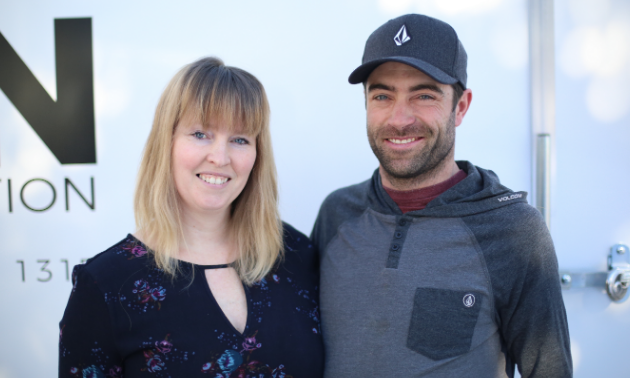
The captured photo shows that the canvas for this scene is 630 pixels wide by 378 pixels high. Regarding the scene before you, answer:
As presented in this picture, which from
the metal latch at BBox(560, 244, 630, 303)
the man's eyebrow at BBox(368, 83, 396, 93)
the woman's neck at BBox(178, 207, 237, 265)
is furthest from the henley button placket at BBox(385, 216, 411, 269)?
the metal latch at BBox(560, 244, 630, 303)

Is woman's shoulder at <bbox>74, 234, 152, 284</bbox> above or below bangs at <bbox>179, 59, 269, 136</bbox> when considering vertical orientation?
below

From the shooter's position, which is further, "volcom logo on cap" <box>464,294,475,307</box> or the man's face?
the man's face


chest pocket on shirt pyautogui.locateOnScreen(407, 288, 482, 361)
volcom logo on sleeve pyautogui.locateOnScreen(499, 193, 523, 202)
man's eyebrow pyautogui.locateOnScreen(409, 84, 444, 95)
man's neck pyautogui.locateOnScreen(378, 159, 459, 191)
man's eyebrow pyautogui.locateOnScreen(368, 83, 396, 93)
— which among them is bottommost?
chest pocket on shirt pyautogui.locateOnScreen(407, 288, 482, 361)

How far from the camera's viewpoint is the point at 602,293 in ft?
5.37

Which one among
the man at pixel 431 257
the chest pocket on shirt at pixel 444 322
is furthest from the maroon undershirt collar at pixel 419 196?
the chest pocket on shirt at pixel 444 322

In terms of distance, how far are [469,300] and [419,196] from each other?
0.35m

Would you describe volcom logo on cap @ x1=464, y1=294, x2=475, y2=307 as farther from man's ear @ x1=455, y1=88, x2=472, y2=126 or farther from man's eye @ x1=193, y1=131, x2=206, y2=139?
man's eye @ x1=193, y1=131, x2=206, y2=139

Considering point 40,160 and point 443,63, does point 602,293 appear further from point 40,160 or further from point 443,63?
point 40,160

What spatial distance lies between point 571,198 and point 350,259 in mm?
970

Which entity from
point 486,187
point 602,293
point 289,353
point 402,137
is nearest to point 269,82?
point 402,137

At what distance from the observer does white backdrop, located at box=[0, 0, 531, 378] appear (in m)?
1.70

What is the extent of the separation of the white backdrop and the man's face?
0.40 meters

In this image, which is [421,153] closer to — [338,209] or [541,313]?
[338,209]

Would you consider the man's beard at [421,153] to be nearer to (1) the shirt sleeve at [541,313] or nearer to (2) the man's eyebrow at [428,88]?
(2) the man's eyebrow at [428,88]
